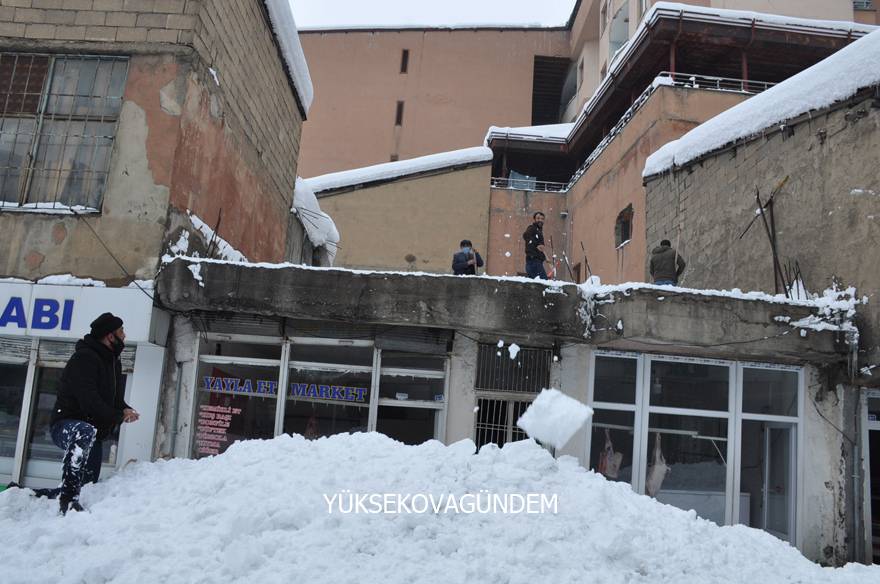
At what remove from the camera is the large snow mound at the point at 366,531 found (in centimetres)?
519

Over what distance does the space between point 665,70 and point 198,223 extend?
49.9 feet

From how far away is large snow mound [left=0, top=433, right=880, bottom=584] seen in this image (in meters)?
5.19

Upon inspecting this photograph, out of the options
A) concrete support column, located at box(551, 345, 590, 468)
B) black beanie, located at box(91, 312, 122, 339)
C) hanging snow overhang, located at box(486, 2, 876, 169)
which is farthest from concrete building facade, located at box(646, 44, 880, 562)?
black beanie, located at box(91, 312, 122, 339)

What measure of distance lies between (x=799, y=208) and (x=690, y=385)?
3654mm

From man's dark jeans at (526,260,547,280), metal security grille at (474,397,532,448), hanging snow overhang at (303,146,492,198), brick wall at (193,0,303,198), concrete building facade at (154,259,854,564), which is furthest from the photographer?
hanging snow overhang at (303,146,492,198)

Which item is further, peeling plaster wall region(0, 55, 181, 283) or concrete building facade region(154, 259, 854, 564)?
concrete building facade region(154, 259, 854, 564)

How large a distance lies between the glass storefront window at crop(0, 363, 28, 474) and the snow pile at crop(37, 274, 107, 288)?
1314 mm

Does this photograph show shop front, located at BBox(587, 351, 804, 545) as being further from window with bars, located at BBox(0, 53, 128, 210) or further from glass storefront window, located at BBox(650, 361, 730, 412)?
window with bars, located at BBox(0, 53, 128, 210)

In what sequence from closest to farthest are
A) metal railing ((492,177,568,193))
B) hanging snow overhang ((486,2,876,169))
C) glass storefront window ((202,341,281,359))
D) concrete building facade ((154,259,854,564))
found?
concrete building facade ((154,259,854,564))
glass storefront window ((202,341,281,359))
hanging snow overhang ((486,2,876,169))
metal railing ((492,177,568,193))

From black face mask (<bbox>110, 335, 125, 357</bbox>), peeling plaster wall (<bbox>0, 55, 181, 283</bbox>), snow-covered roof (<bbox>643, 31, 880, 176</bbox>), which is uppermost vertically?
snow-covered roof (<bbox>643, 31, 880, 176</bbox>)

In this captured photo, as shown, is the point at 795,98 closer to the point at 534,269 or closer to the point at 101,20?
the point at 534,269

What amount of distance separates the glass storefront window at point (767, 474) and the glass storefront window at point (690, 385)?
601mm

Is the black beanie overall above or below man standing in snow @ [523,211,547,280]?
below

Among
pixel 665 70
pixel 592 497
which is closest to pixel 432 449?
pixel 592 497
